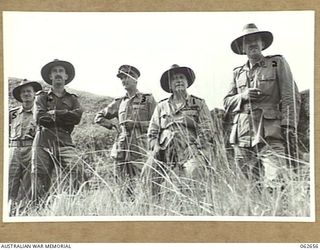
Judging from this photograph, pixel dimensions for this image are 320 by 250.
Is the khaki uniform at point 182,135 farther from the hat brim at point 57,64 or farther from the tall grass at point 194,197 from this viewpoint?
the hat brim at point 57,64

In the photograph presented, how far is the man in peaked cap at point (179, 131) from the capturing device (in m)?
2.70

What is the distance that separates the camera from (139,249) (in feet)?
8.73

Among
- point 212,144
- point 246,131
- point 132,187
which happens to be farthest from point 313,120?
point 132,187

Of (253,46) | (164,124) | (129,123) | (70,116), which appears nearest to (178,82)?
(164,124)

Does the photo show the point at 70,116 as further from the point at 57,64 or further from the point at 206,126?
the point at 206,126

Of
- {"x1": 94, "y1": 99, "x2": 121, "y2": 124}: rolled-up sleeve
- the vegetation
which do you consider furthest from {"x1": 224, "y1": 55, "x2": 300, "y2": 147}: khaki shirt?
{"x1": 94, "y1": 99, "x2": 121, "y2": 124}: rolled-up sleeve

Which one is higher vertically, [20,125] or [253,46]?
[253,46]

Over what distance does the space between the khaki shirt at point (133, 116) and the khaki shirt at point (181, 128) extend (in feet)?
0.13

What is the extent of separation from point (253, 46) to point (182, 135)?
62cm

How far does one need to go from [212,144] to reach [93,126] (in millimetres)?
658

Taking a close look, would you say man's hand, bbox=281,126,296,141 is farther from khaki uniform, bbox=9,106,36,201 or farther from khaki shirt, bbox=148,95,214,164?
khaki uniform, bbox=9,106,36,201

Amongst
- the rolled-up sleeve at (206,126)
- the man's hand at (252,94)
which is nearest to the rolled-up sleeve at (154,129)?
the rolled-up sleeve at (206,126)

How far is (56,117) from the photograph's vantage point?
273 centimetres

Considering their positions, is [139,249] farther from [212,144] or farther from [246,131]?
[246,131]
